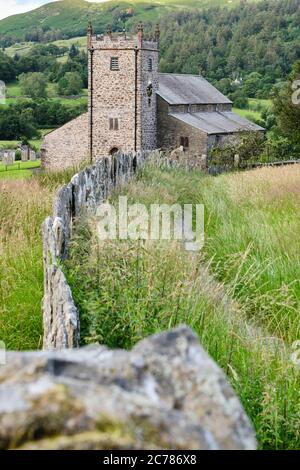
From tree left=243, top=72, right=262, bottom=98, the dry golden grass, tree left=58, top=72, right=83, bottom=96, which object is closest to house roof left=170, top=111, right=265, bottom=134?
the dry golden grass

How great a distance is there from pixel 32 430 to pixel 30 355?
0.63 ft

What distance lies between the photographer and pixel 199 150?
53.5 meters

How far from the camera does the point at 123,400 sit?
5.09 feet

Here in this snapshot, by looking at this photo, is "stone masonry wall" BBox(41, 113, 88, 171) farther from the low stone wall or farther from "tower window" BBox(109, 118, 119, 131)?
the low stone wall

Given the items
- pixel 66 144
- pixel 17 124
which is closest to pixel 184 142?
pixel 66 144

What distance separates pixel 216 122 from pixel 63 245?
54784 millimetres

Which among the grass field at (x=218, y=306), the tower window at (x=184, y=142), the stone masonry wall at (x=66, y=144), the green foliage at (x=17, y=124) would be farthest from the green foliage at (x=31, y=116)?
the grass field at (x=218, y=306)

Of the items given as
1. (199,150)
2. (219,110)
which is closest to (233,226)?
(199,150)

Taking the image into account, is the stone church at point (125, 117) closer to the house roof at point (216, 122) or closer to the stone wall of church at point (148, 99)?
the stone wall of church at point (148, 99)

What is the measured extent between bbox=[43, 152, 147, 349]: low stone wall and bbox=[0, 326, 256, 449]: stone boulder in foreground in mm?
2747

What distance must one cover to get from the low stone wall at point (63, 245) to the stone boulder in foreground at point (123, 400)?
108 inches

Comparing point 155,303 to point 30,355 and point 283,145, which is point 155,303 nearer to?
point 30,355

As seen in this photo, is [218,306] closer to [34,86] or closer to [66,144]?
[66,144]

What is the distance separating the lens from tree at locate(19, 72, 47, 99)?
11006 centimetres
